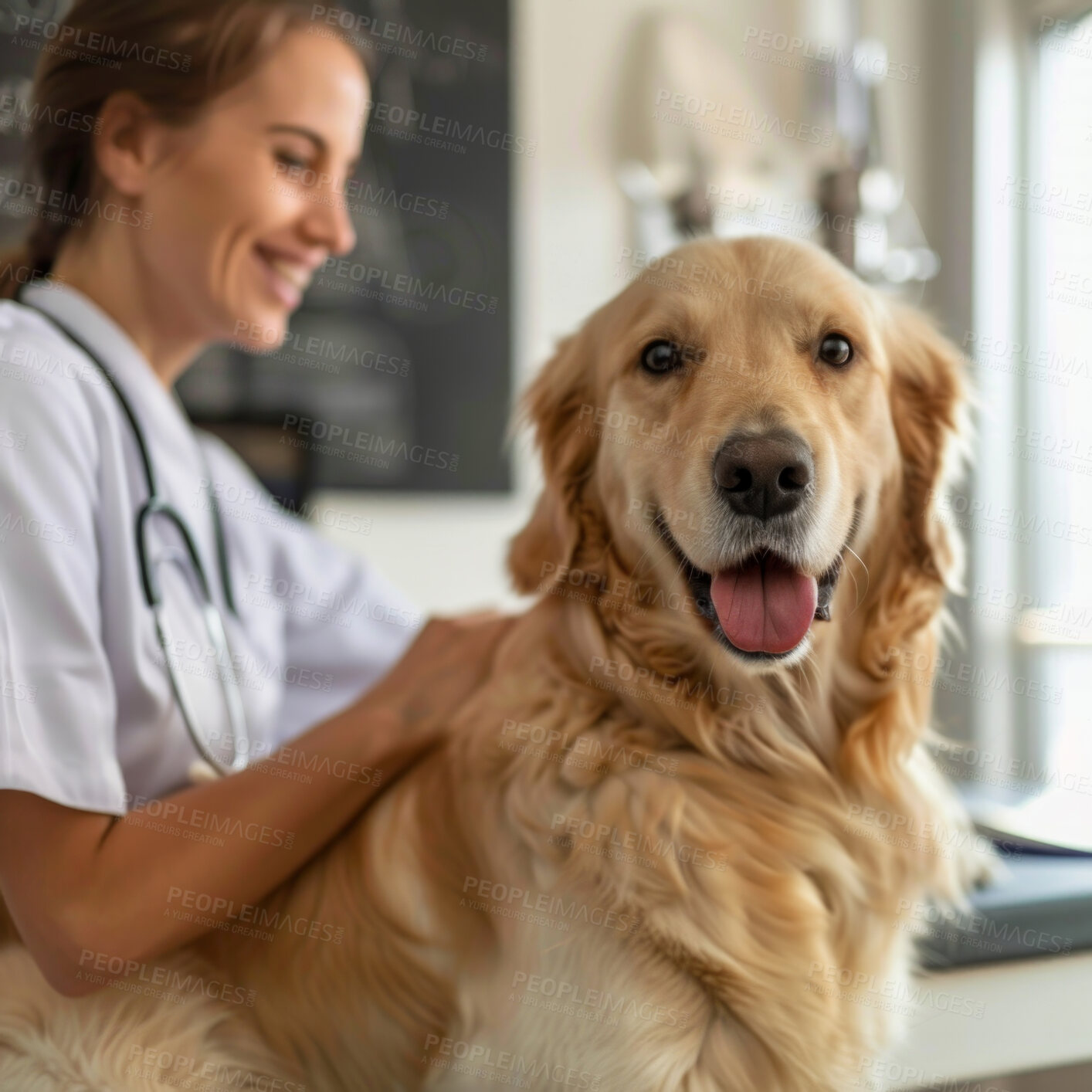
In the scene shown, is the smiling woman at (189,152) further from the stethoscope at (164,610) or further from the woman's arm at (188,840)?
the woman's arm at (188,840)

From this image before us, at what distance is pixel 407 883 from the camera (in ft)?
2.61

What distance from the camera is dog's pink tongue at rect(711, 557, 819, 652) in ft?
2.36

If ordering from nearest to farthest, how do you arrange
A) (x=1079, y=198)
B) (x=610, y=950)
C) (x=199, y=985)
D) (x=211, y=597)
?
1. (x=610, y=950)
2. (x=199, y=985)
3. (x=211, y=597)
4. (x=1079, y=198)

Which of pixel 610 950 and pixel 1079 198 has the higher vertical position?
pixel 1079 198

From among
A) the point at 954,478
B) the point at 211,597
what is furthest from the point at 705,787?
the point at 211,597

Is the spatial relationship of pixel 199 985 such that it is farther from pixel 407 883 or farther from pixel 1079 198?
pixel 1079 198

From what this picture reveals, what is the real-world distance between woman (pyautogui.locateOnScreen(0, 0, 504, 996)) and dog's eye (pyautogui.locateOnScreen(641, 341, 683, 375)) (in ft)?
1.01

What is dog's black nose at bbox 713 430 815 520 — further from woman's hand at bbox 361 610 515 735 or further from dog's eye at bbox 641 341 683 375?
woman's hand at bbox 361 610 515 735

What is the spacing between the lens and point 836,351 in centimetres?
79

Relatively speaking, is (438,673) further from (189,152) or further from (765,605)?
(189,152)

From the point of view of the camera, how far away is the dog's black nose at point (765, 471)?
68 centimetres

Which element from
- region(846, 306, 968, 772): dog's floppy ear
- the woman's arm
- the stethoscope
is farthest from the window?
the stethoscope

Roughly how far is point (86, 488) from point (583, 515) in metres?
0.47

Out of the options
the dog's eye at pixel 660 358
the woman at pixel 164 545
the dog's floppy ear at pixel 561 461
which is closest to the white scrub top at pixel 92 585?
the woman at pixel 164 545
